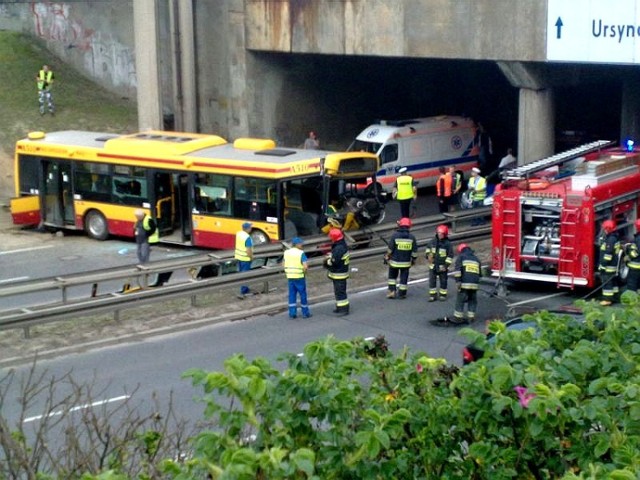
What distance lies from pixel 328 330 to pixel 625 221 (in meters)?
6.74

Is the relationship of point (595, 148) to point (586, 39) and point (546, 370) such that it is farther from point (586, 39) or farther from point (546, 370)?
point (546, 370)

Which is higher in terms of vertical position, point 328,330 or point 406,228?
point 406,228

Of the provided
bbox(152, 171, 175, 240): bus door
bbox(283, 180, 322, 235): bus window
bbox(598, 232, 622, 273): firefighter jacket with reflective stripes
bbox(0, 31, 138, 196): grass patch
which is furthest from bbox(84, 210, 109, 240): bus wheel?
bbox(598, 232, 622, 273): firefighter jacket with reflective stripes

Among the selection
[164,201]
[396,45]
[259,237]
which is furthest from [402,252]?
[396,45]

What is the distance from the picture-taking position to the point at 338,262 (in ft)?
61.9

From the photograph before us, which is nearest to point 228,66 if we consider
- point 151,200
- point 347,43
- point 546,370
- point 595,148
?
point 347,43

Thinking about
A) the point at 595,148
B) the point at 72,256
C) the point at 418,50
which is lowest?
→ the point at 72,256

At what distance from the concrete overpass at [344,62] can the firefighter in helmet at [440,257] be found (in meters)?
9.03

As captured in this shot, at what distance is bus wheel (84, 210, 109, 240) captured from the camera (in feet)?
86.8

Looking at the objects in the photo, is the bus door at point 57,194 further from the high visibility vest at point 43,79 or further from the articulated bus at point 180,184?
the high visibility vest at point 43,79

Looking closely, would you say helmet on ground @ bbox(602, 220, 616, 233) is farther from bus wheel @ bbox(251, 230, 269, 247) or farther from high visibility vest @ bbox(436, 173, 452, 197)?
high visibility vest @ bbox(436, 173, 452, 197)

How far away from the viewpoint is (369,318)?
19141 millimetres

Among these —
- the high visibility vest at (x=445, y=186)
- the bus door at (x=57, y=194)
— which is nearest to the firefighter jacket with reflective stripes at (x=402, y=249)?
the high visibility vest at (x=445, y=186)

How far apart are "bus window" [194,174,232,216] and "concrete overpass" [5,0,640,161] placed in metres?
8.01
